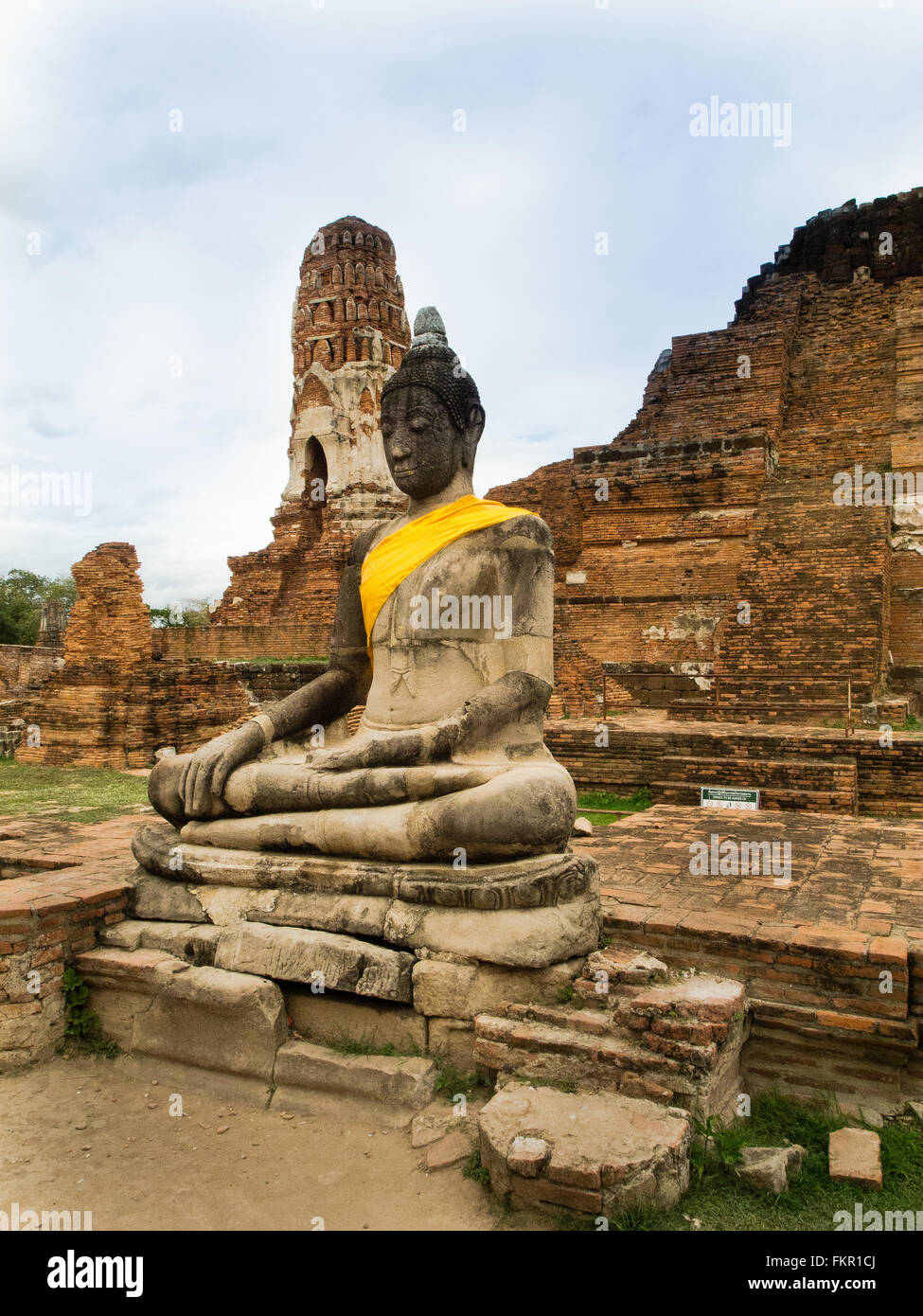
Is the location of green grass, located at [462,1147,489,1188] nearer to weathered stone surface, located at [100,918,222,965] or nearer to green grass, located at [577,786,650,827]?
→ weathered stone surface, located at [100,918,222,965]

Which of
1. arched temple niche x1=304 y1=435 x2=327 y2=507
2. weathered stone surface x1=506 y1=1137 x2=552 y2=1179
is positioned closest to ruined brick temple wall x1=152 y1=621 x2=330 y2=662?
arched temple niche x1=304 y1=435 x2=327 y2=507

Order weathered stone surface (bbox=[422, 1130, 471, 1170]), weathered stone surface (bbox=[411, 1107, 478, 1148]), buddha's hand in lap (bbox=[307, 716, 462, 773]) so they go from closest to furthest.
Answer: weathered stone surface (bbox=[422, 1130, 471, 1170]), weathered stone surface (bbox=[411, 1107, 478, 1148]), buddha's hand in lap (bbox=[307, 716, 462, 773])

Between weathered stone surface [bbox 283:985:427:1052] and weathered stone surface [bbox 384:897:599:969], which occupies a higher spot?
weathered stone surface [bbox 384:897:599:969]

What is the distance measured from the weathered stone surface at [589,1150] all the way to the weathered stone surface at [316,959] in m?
0.63

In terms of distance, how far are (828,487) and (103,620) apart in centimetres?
985

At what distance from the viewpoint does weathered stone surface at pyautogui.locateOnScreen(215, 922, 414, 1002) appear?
312 centimetres

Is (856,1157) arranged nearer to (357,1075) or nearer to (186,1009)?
(357,1075)

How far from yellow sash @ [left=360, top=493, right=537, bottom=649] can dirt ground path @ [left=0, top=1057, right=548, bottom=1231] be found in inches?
80.1

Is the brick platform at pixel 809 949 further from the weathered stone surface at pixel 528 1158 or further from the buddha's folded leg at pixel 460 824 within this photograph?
the weathered stone surface at pixel 528 1158

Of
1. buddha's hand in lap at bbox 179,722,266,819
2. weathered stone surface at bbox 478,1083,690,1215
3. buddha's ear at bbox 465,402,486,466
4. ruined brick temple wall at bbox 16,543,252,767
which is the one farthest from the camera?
ruined brick temple wall at bbox 16,543,252,767

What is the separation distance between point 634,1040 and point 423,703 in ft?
5.25

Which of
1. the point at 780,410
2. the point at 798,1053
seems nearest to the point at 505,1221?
the point at 798,1053

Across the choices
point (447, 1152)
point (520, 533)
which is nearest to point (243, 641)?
point (520, 533)

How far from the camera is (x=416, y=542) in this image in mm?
4000
